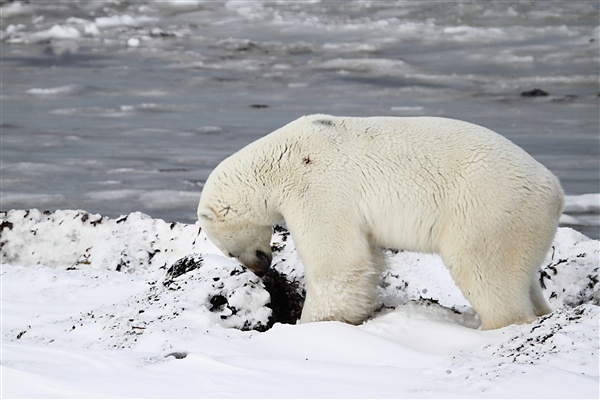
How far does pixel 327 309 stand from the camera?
4.56m

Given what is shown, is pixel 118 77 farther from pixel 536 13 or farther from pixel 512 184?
pixel 512 184

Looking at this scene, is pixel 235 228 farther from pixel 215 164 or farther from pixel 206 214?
pixel 215 164

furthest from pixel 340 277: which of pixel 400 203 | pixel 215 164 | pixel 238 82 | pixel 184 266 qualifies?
pixel 238 82

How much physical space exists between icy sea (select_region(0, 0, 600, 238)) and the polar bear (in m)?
3.18

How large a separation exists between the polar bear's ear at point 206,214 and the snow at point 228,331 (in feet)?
0.87

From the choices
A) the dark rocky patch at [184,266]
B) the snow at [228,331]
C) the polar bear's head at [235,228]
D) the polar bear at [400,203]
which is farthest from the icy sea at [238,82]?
the polar bear at [400,203]

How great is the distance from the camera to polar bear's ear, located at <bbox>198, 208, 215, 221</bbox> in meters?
4.92

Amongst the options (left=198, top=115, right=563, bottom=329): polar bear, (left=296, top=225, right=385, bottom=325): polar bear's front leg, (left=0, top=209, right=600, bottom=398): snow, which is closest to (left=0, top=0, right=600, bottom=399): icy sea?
(left=0, top=209, right=600, bottom=398): snow

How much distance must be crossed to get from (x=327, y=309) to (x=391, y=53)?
982cm

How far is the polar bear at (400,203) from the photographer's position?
14.2ft

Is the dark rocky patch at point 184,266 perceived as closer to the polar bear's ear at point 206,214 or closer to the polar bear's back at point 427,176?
the polar bear's ear at point 206,214

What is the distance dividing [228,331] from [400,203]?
1001mm

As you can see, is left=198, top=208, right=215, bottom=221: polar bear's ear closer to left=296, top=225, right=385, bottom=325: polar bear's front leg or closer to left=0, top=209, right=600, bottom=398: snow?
left=0, top=209, right=600, bottom=398: snow

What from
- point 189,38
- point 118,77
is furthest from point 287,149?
point 189,38
